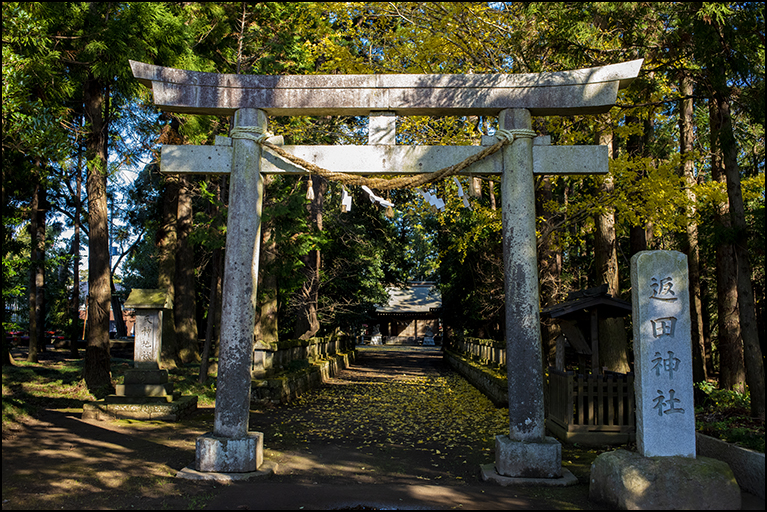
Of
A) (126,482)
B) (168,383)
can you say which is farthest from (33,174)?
(126,482)

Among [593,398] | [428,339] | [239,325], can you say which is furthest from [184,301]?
[428,339]

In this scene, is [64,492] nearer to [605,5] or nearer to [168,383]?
[168,383]

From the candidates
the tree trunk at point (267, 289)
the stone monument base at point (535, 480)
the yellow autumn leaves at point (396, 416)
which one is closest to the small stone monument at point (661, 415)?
the stone monument base at point (535, 480)

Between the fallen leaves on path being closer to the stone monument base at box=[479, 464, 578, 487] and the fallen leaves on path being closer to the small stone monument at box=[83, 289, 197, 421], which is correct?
the stone monument base at box=[479, 464, 578, 487]

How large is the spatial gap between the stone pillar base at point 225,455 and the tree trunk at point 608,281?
845cm

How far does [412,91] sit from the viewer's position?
635 centimetres

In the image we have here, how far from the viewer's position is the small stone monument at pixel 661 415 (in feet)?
14.9

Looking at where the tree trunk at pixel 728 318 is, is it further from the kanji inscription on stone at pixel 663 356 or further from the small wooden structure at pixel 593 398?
the kanji inscription on stone at pixel 663 356

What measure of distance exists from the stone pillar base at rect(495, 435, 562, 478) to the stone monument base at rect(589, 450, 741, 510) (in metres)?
0.83

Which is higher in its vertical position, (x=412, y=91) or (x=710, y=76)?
(x=710, y=76)

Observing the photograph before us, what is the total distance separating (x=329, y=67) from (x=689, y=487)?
1148 centimetres

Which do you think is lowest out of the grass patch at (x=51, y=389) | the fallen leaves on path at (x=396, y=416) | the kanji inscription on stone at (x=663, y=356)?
the fallen leaves on path at (x=396, y=416)

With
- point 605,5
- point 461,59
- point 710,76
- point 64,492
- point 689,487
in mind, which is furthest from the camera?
point 461,59

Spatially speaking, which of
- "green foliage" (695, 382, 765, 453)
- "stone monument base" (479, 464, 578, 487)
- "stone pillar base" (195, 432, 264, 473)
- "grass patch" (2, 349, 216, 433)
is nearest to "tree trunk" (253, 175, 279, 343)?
"grass patch" (2, 349, 216, 433)
